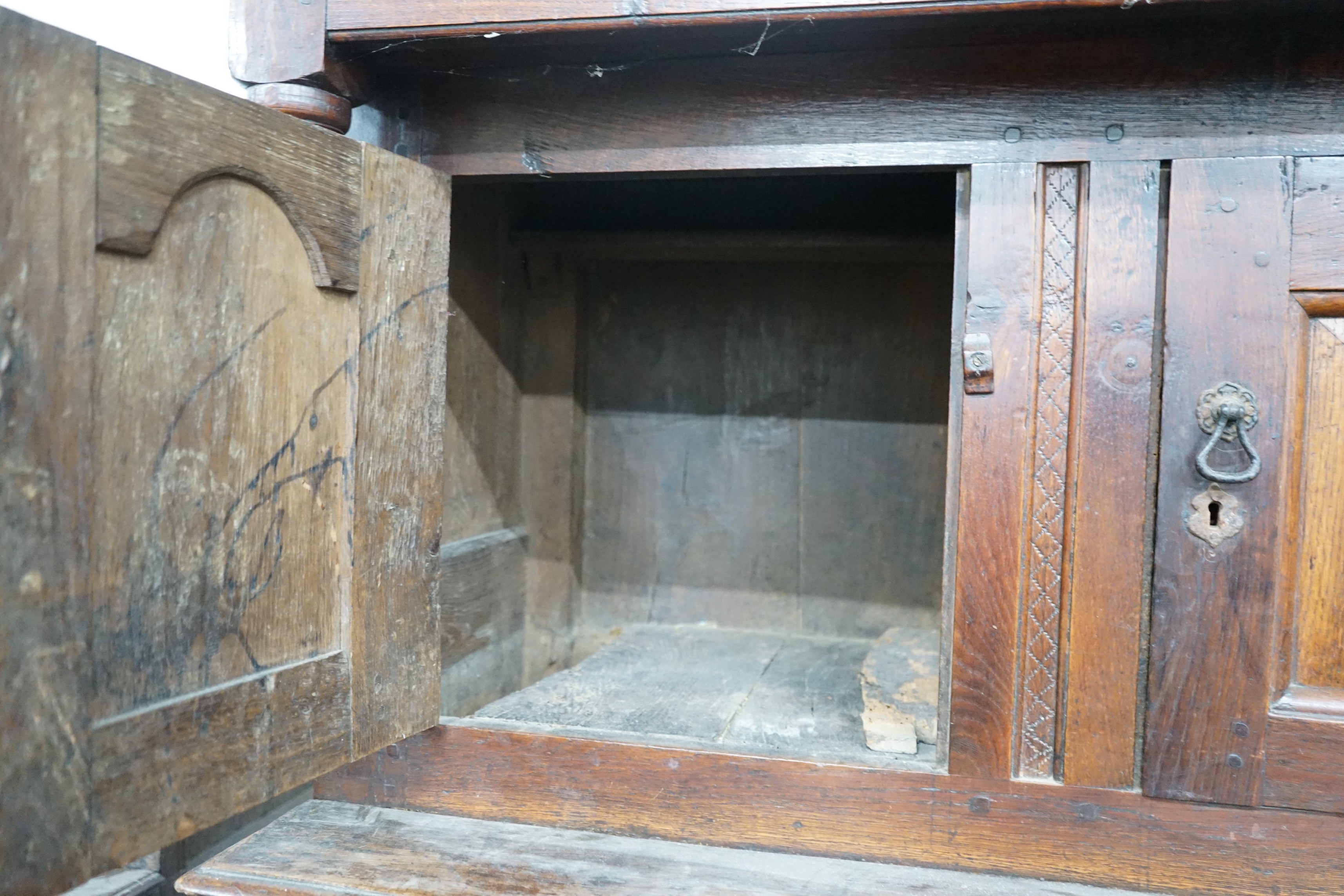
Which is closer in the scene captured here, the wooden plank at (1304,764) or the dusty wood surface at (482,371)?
the wooden plank at (1304,764)

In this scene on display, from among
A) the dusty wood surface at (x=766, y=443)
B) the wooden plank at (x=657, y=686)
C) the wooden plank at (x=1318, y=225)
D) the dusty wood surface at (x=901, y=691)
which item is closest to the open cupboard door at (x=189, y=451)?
the wooden plank at (x=657, y=686)

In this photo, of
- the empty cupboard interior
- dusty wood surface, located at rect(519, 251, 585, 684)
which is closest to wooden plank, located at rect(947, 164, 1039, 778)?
the empty cupboard interior

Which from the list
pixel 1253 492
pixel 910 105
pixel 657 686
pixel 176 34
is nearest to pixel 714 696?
pixel 657 686

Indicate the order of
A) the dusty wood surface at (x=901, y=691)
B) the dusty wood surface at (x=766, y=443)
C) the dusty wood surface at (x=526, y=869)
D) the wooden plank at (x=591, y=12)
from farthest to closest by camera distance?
the dusty wood surface at (x=766, y=443) → the dusty wood surface at (x=901, y=691) → the dusty wood surface at (x=526, y=869) → the wooden plank at (x=591, y=12)

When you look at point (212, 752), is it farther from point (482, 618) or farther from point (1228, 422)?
point (1228, 422)

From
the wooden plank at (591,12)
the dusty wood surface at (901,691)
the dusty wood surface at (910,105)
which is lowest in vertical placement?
the dusty wood surface at (901,691)

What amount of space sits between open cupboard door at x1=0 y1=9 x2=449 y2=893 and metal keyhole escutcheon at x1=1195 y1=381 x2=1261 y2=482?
0.96 m

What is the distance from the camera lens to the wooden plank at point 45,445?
733 millimetres

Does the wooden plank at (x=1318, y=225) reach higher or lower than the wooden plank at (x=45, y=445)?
higher

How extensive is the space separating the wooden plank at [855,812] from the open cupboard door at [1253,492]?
5 cm

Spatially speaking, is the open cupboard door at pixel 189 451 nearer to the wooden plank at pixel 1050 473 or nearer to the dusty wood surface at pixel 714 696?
the dusty wood surface at pixel 714 696

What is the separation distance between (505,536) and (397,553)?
76cm

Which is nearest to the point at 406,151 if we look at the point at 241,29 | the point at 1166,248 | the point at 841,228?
the point at 241,29

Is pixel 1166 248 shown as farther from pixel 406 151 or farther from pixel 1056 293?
pixel 406 151
